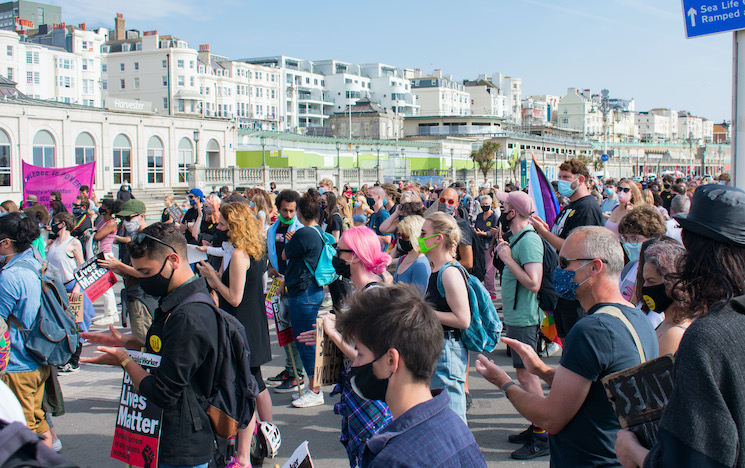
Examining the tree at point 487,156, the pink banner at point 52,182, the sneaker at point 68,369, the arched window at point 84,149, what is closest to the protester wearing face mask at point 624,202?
the sneaker at point 68,369

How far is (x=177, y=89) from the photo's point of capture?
76938 millimetres

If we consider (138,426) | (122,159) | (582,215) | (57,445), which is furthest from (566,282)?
(122,159)

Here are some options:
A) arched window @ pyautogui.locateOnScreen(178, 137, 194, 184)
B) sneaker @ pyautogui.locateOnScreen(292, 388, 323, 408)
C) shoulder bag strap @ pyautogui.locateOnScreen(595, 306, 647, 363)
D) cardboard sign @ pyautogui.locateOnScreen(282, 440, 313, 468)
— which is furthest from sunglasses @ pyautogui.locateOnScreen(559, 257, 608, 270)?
arched window @ pyautogui.locateOnScreen(178, 137, 194, 184)

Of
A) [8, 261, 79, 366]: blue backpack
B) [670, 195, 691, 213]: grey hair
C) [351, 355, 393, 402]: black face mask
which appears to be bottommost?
[8, 261, 79, 366]: blue backpack

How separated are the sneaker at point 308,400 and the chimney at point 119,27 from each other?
90.8 metres

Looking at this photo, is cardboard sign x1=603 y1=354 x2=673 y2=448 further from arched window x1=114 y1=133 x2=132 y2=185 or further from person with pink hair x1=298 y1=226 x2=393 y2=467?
arched window x1=114 y1=133 x2=132 y2=185

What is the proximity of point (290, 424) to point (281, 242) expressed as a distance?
6.76 feet

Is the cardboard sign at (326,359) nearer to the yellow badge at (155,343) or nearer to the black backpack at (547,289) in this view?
the yellow badge at (155,343)

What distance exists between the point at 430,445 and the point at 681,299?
3.33ft

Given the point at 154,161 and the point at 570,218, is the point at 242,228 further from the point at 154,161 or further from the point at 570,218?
the point at 154,161

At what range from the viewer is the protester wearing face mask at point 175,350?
10.2 ft

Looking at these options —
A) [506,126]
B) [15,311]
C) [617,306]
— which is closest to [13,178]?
[15,311]

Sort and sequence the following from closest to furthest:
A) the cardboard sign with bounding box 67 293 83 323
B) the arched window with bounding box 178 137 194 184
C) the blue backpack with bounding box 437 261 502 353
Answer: the blue backpack with bounding box 437 261 502 353
the cardboard sign with bounding box 67 293 83 323
the arched window with bounding box 178 137 194 184

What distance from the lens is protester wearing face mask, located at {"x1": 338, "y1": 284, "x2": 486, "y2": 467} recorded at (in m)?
2.06
